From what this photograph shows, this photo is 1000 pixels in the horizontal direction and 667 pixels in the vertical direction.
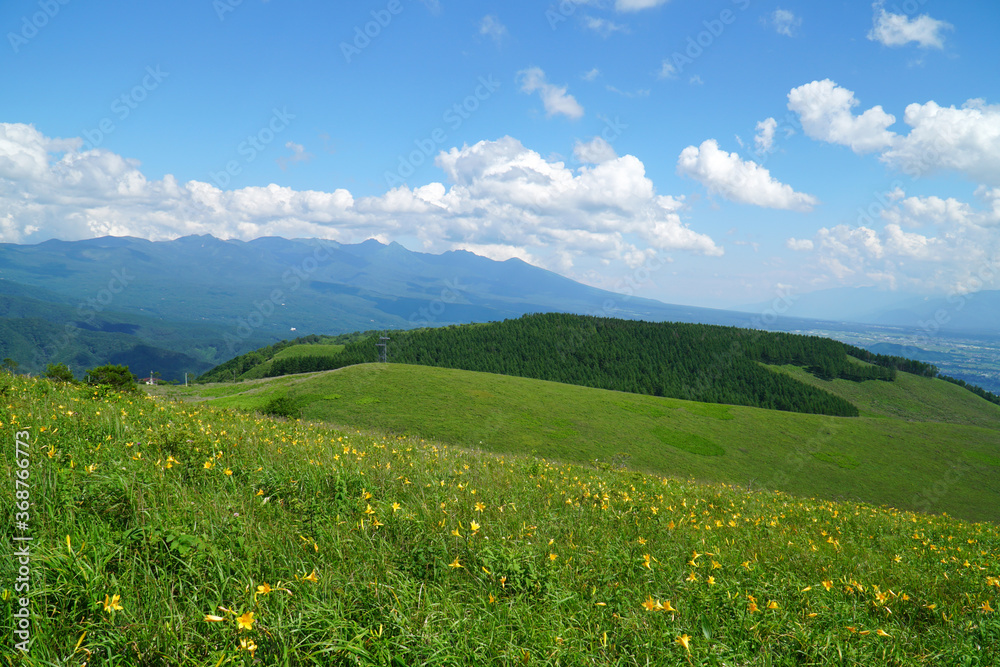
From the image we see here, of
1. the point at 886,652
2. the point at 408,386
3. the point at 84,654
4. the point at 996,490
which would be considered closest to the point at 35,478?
the point at 84,654

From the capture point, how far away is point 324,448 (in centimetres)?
853

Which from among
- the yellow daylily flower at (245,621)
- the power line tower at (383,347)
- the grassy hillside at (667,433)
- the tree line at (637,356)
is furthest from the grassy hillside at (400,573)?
the tree line at (637,356)

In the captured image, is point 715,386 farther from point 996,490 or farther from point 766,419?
point 996,490

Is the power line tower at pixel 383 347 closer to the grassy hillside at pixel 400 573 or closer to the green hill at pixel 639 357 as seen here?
the green hill at pixel 639 357

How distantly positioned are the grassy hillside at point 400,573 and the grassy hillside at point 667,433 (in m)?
32.8

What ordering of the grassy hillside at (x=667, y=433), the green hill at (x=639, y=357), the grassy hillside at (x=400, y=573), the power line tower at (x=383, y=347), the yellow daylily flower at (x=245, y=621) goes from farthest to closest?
the green hill at (x=639, y=357), the power line tower at (x=383, y=347), the grassy hillside at (x=667, y=433), the grassy hillside at (x=400, y=573), the yellow daylily flower at (x=245, y=621)

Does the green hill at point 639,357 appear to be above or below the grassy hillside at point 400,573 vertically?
below

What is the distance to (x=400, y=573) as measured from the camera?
14.5ft

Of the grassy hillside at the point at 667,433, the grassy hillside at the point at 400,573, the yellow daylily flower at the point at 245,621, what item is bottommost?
the grassy hillside at the point at 667,433

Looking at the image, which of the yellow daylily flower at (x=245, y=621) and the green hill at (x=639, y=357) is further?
the green hill at (x=639, y=357)

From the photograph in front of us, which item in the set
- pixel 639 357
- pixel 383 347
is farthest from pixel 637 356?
pixel 383 347

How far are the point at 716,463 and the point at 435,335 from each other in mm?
101652

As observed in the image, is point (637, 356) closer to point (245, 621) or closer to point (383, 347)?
point (383, 347)

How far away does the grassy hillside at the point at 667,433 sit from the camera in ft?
152
